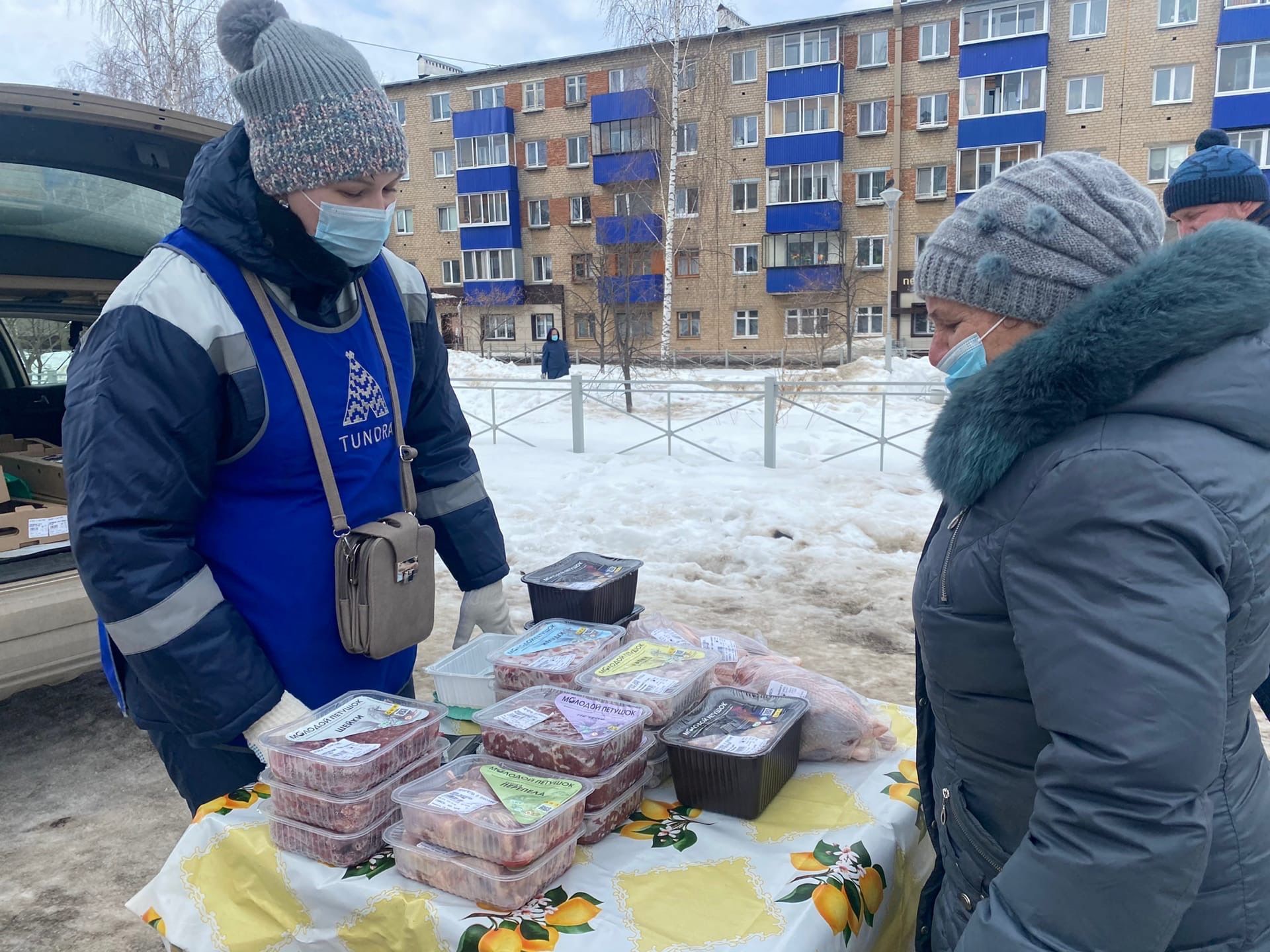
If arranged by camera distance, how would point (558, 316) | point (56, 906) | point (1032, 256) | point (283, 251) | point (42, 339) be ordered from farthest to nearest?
point (558, 316) → point (42, 339) → point (56, 906) → point (283, 251) → point (1032, 256)

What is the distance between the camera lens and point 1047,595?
1.05 m

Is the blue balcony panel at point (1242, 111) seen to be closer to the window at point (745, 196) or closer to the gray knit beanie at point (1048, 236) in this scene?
the window at point (745, 196)

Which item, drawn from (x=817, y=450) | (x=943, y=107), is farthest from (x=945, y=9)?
(x=817, y=450)

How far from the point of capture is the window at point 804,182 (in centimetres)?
2941

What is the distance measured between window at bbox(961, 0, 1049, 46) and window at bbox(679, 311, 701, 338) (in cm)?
1207

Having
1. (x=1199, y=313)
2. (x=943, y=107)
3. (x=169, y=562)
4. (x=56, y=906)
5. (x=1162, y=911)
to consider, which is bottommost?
(x=56, y=906)

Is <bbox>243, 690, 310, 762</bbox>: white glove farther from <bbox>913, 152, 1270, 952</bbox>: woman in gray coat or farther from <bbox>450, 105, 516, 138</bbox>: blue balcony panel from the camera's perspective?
<bbox>450, 105, 516, 138</bbox>: blue balcony panel

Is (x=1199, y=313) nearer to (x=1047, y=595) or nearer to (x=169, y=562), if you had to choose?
(x=1047, y=595)

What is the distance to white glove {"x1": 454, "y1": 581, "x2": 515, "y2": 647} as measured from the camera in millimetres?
2432

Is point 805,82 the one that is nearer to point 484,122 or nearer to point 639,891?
point 484,122

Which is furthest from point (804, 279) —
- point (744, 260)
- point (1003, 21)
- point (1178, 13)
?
point (1178, 13)

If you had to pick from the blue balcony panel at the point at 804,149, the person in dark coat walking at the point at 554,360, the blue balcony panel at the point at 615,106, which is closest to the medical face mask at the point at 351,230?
the person in dark coat walking at the point at 554,360

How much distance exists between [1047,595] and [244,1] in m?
1.91

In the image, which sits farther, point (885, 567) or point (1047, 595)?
point (885, 567)
